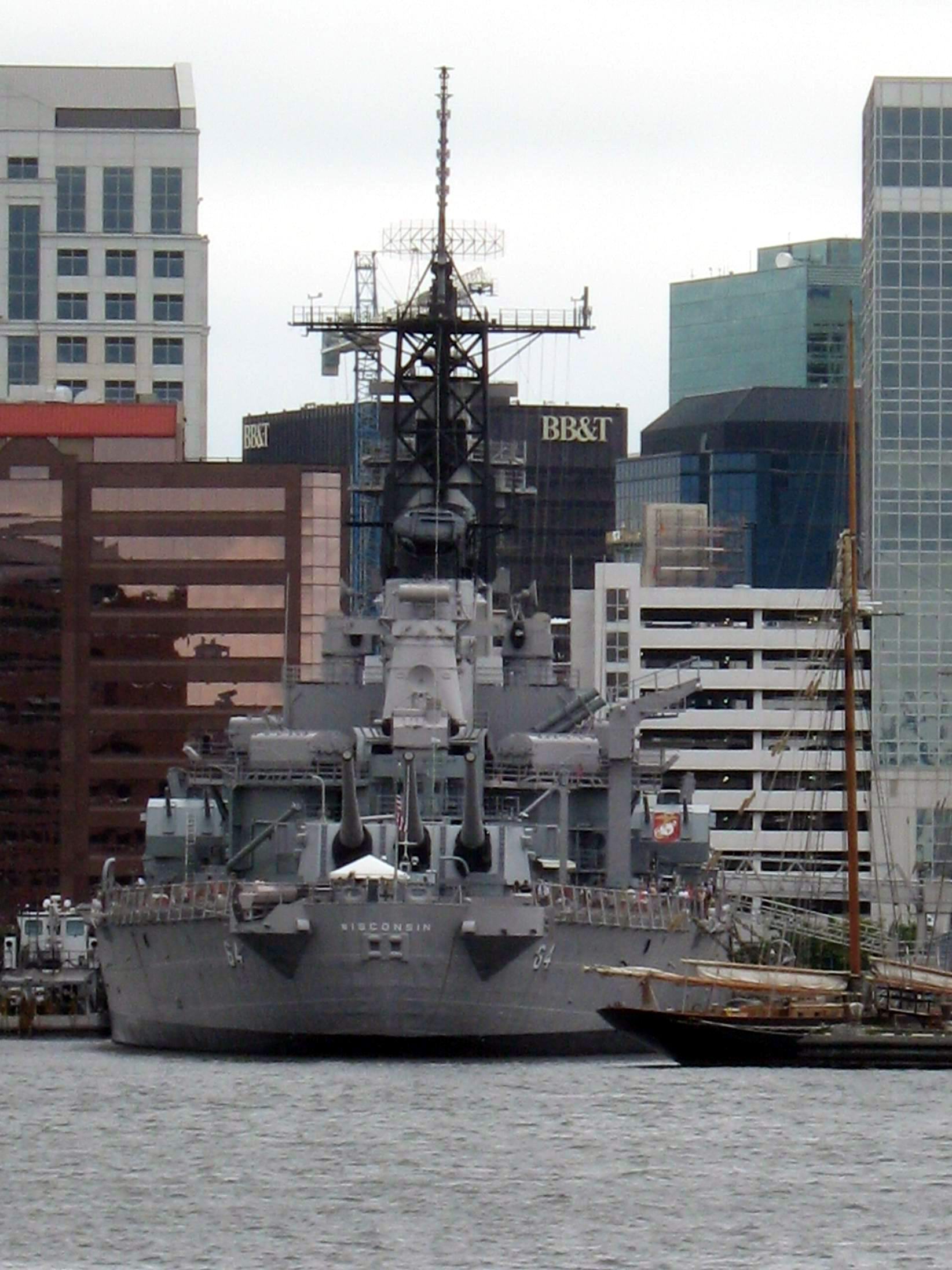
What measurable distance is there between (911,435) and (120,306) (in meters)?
45.1

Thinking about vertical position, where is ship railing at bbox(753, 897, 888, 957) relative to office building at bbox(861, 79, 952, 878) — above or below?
below

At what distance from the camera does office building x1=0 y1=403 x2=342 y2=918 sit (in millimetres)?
139875

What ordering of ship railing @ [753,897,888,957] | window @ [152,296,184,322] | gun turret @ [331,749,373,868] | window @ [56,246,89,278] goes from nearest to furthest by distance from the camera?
gun turret @ [331,749,373,868] → ship railing @ [753,897,888,957] → window @ [56,246,89,278] → window @ [152,296,184,322]

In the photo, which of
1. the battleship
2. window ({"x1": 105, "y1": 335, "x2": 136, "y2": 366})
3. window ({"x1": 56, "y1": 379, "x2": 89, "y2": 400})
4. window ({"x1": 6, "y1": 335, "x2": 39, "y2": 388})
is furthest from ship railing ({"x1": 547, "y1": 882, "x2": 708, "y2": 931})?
window ({"x1": 6, "y1": 335, "x2": 39, "y2": 388})

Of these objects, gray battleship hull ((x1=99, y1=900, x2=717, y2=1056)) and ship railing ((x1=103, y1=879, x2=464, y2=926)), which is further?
ship railing ((x1=103, y1=879, x2=464, y2=926))

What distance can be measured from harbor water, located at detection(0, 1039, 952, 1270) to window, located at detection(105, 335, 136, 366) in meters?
104

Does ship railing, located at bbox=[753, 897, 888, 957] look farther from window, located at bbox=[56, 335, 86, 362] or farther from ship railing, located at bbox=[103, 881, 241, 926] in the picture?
window, located at bbox=[56, 335, 86, 362]

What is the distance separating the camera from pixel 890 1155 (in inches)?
2125

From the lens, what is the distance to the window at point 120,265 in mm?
169750

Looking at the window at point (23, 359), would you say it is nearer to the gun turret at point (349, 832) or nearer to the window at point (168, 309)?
the window at point (168, 309)

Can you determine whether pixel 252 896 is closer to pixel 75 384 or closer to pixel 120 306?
pixel 120 306

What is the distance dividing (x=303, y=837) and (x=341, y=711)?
7034mm

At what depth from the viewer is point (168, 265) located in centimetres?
17000

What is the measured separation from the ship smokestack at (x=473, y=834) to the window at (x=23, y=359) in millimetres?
103462
